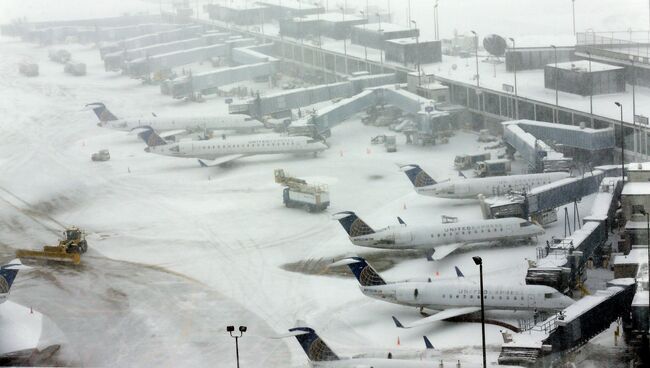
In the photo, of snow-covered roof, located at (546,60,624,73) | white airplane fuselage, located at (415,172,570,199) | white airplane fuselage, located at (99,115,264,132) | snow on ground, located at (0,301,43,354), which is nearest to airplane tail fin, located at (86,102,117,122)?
white airplane fuselage, located at (99,115,264,132)

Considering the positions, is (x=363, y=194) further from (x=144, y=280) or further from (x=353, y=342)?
(x=353, y=342)

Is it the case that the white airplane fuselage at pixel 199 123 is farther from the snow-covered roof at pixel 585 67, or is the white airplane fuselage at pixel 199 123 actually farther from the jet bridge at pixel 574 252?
the jet bridge at pixel 574 252

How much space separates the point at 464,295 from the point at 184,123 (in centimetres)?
7499

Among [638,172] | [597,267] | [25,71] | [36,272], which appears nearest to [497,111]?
[638,172]

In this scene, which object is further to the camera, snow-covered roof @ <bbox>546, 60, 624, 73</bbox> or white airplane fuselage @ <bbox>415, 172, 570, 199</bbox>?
snow-covered roof @ <bbox>546, 60, 624, 73</bbox>

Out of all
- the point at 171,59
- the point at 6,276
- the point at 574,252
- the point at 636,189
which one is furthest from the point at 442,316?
the point at 171,59

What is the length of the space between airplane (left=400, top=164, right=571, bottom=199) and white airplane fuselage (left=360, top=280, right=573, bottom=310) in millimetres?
24713

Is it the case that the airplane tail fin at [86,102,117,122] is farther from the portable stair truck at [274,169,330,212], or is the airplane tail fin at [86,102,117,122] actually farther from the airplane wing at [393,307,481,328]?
the airplane wing at [393,307,481,328]

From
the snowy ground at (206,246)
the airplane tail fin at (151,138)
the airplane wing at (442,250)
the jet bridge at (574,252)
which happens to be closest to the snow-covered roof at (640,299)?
the jet bridge at (574,252)

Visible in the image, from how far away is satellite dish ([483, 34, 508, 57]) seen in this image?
14825cm

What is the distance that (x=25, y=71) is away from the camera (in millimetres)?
194000

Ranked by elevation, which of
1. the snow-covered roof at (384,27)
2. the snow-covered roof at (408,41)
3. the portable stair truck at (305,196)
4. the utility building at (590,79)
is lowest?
the portable stair truck at (305,196)

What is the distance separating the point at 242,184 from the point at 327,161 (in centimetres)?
1193

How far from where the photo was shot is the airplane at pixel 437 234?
8675 cm
